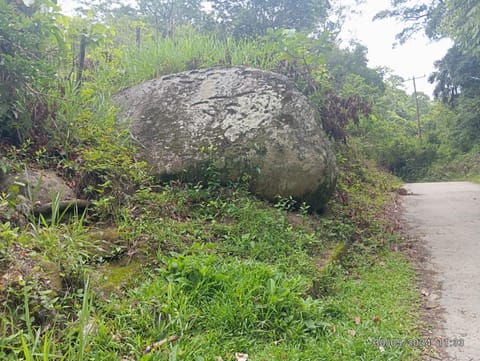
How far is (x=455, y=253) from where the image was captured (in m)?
4.46

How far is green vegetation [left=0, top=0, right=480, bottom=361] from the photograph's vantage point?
77.9 inches

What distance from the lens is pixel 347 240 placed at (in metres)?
4.62

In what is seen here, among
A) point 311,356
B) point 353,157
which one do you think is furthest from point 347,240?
point 353,157

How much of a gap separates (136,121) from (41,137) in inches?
54.4

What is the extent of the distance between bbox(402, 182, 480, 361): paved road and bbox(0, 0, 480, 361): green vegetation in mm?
308

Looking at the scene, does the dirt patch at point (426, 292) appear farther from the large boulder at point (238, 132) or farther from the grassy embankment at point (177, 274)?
the large boulder at point (238, 132)

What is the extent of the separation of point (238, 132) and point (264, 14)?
36.9 ft

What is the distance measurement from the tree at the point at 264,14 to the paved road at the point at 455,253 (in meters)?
8.49

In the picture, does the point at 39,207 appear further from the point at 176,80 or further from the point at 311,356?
the point at 176,80

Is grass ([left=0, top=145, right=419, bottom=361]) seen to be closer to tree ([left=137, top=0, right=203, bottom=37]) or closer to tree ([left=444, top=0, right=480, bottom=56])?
tree ([left=444, top=0, right=480, bottom=56])

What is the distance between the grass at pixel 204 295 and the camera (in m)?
1.87
